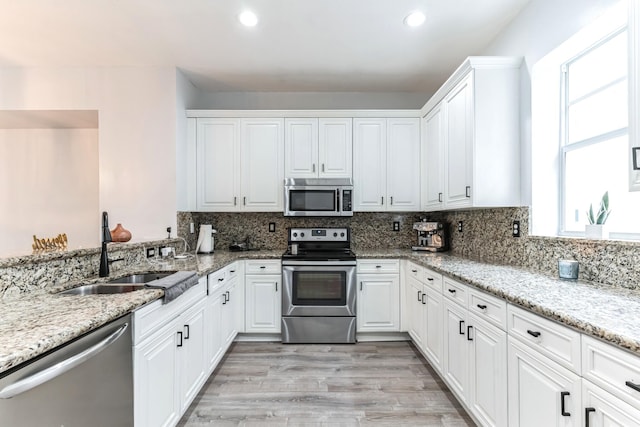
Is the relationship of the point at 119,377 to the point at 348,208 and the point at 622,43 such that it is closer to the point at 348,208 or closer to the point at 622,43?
the point at 348,208

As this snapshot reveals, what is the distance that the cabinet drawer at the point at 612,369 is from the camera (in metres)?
0.91

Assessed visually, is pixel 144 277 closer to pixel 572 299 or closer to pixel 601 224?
pixel 572 299

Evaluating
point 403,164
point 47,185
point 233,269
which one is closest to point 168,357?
point 233,269

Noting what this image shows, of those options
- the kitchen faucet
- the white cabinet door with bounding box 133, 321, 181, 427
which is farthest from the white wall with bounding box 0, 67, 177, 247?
the white cabinet door with bounding box 133, 321, 181, 427

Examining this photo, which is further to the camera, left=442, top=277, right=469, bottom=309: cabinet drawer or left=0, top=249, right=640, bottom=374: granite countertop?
left=442, top=277, right=469, bottom=309: cabinet drawer

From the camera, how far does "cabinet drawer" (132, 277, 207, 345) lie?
145 cm

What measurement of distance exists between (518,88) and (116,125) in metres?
3.62

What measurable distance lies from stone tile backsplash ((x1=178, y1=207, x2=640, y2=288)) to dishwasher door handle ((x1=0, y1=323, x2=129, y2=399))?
88.9 inches

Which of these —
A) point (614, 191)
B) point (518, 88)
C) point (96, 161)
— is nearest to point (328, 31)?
point (518, 88)

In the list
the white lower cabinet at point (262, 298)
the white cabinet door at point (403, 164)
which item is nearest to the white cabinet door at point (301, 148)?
the white cabinet door at point (403, 164)

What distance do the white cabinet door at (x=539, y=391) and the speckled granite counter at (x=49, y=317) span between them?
1.68 m

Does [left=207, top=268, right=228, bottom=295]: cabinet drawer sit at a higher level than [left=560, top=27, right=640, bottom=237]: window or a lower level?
lower

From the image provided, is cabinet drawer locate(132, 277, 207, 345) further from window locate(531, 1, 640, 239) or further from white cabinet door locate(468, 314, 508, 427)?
window locate(531, 1, 640, 239)

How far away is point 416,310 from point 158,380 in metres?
2.19
